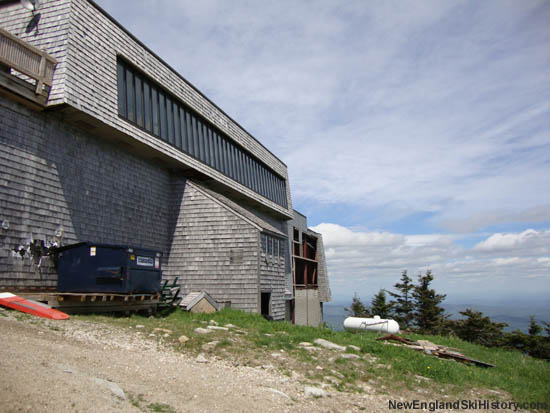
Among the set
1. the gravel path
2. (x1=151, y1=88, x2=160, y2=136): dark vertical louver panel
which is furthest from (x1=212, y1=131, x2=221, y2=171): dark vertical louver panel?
the gravel path

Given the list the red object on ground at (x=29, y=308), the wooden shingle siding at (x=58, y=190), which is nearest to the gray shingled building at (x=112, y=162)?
the wooden shingle siding at (x=58, y=190)

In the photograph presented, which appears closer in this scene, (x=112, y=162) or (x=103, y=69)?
(x=103, y=69)

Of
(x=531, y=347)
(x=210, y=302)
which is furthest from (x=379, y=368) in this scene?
(x=531, y=347)

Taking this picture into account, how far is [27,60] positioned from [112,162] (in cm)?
440

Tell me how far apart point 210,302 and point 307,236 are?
1929cm

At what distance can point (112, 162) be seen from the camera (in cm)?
1465

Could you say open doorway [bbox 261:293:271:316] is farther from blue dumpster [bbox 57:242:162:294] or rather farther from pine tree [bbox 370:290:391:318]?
pine tree [bbox 370:290:391:318]

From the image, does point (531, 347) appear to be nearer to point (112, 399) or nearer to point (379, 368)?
point (379, 368)

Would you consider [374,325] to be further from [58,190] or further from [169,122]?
[58,190]

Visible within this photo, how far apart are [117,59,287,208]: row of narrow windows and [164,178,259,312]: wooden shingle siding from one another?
2.32 m

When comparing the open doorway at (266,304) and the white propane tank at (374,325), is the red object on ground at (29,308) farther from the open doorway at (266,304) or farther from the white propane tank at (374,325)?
the white propane tank at (374,325)

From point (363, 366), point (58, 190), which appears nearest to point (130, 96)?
point (58, 190)

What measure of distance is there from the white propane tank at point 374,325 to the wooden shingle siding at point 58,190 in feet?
31.3

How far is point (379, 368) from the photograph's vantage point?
868 centimetres
